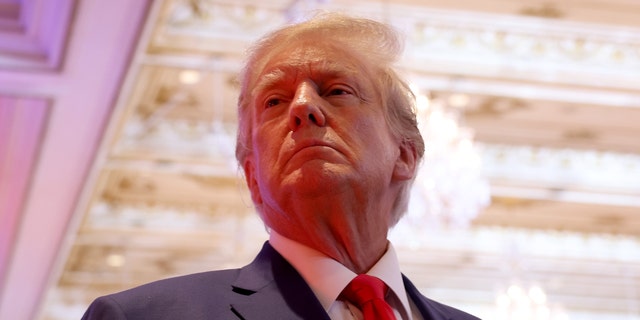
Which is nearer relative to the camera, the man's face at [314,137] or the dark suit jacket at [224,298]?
the dark suit jacket at [224,298]

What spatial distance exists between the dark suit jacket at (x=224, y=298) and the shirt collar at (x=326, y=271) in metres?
0.03

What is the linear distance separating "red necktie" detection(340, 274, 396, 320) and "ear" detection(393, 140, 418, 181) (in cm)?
31

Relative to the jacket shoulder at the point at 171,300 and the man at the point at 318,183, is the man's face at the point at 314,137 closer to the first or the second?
the man at the point at 318,183

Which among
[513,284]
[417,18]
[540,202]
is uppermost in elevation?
[417,18]

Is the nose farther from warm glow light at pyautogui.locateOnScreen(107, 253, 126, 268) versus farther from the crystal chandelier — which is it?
warm glow light at pyautogui.locateOnScreen(107, 253, 126, 268)

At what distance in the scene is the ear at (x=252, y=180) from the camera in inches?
88.4

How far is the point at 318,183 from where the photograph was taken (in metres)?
2.02

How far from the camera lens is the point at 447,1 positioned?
982 centimetres

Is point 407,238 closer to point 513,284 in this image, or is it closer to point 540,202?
point 513,284

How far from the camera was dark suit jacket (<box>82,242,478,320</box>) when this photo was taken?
6.05ft

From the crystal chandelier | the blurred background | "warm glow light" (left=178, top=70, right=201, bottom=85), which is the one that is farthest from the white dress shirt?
"warm glow light" (left=178, top=70, right=201, bottom=85)

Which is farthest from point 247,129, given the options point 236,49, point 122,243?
point 122,243

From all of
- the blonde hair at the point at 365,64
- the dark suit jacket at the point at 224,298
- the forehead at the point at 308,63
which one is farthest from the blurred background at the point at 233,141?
the dark suit jacket at the point at 224,298

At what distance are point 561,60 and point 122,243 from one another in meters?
8.02
